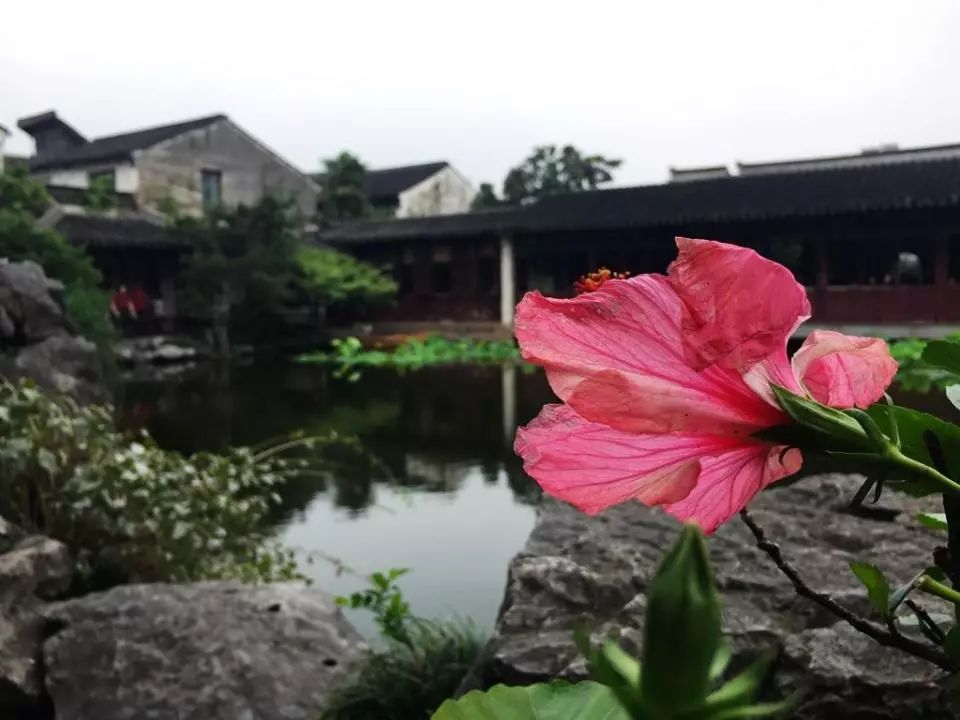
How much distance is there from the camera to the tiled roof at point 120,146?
Answer: 76.3 feet

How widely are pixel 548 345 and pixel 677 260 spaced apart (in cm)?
5

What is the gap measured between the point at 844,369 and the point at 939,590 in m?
0.10

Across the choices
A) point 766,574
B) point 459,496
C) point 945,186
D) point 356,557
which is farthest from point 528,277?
point 766,574

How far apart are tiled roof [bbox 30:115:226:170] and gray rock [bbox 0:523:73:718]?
21.4 m

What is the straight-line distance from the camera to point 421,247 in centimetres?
1866

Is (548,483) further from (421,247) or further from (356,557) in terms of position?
(421,247)

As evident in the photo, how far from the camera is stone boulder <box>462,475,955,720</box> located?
4.40 ft

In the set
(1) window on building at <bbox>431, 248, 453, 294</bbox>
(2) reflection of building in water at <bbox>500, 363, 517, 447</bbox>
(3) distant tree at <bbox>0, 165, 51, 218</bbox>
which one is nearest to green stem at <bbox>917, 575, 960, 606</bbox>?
(2) reflection of building in water at <bbox>500, 363, 517, 447</bbox>

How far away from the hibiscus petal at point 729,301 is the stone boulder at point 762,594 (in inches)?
38.6

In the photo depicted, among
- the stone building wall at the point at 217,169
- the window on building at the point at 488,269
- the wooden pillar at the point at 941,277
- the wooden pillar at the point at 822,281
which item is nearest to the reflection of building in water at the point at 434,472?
the wooden pillar at the point at 822,281

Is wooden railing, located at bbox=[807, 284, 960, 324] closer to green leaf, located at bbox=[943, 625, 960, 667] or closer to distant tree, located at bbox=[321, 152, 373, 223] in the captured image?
green leaf, located at bbox=[943, 625, 960, 667]

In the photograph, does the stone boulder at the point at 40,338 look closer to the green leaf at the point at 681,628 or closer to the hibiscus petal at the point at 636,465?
the hibiscus petal at the point at 636,465

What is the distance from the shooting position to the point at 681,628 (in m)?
0.22

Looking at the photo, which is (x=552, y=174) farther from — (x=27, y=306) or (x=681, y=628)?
(x=681, y=628)
